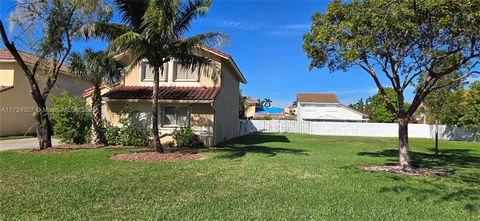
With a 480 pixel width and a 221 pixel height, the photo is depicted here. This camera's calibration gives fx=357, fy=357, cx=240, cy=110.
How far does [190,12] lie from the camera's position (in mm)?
13719

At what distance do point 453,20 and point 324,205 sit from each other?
7.01 m

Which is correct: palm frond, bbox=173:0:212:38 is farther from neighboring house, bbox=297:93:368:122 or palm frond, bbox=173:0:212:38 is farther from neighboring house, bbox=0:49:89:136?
neighboring house, bbox=297:93:368:122

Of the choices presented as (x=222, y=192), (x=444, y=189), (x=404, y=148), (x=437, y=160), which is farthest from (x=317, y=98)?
(x=222, y=192)

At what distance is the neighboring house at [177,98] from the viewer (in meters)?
18.1

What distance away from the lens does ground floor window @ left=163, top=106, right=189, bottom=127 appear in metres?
18.6

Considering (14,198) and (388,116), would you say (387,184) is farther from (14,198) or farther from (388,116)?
(388,116)

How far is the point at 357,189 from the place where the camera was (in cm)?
810

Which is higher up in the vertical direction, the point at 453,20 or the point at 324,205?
the point at 453,20

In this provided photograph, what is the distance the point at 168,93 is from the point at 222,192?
1173 centimetres

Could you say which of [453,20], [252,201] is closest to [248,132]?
[453,20]

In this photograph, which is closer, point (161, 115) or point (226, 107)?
point (161, 115)

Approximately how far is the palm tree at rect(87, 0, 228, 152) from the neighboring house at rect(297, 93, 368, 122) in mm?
44335

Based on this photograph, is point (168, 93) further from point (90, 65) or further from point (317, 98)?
point (317, 98)

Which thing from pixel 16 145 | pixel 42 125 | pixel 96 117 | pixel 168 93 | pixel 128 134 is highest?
pixel 168 93
